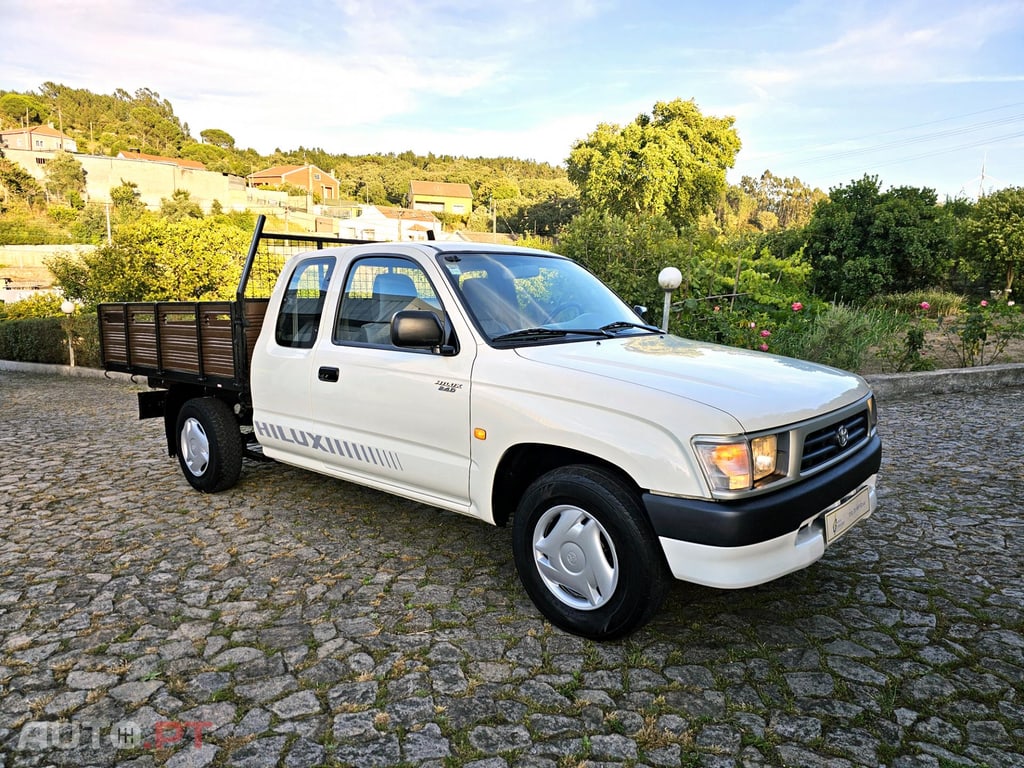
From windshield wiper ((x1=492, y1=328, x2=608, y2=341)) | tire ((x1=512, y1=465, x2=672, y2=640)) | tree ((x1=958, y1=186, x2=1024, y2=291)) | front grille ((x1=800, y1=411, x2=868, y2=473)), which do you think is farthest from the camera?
tree ((x1=958, y1=186, x2=1024, y2=291))

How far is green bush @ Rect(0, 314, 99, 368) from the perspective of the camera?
18.8 m

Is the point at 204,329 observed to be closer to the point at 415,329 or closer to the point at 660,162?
the point at 415,329

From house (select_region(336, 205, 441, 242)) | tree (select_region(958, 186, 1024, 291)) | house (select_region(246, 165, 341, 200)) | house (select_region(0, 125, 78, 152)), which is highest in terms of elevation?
house (select_region(0, 125, 78, 152))

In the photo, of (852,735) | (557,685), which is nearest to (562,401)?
(557,685)

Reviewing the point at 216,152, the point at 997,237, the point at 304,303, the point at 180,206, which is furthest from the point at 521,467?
the point at 216,152

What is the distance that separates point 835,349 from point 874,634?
6.66 meters

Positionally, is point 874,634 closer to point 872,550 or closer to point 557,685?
point 872,550

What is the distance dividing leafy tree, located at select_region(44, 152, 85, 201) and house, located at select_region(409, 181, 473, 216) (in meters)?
47.6

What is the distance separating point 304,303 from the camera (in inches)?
175

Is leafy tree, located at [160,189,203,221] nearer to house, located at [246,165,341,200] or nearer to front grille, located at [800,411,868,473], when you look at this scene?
house, located at [246,165,341,200]

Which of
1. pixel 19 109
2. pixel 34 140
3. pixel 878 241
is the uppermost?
pixel 19 109

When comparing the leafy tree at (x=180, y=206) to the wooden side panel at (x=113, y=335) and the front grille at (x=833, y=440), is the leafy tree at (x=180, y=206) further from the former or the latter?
the front grille at (x=833, y=440)

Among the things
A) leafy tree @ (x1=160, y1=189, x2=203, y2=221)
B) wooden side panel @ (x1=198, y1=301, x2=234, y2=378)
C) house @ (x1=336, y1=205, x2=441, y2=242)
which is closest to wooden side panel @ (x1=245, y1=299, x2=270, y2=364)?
wooden side panel @ (x1=198, y1=301, x2=234, y2=378)

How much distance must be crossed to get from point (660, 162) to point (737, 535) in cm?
4292
